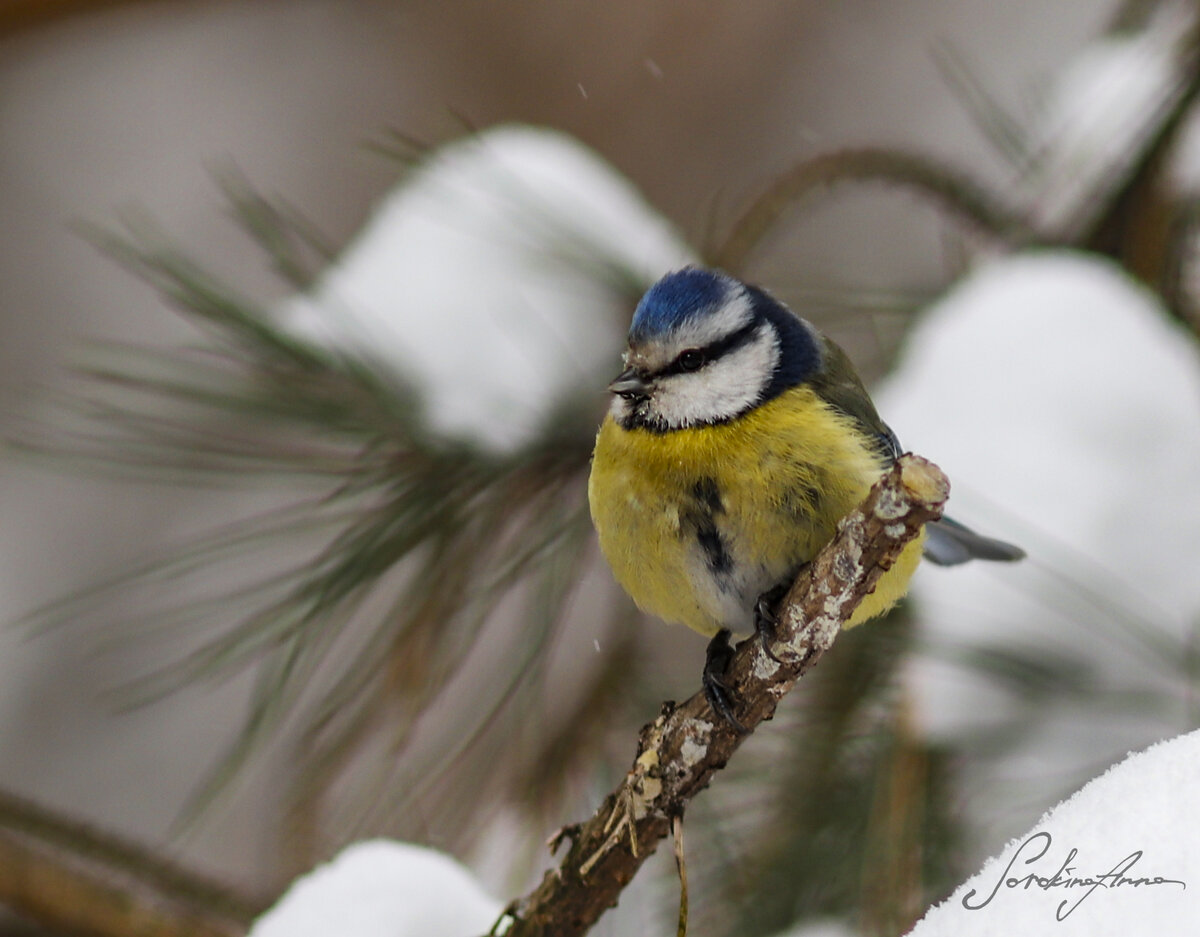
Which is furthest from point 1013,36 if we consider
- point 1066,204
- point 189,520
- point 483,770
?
point 483,770

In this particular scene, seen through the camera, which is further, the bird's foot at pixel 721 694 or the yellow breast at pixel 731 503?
the yellow breast at pixel 731 503

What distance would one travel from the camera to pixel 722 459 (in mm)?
852

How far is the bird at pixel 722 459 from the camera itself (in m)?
0.83

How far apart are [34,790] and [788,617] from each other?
2136mm

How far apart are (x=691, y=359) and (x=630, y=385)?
58mm

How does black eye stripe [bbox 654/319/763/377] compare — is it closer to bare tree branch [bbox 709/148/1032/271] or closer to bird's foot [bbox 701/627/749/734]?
bare tree branch [bbox 709/148/1032/271]

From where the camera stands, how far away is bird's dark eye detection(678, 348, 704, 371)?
35.6 inches
